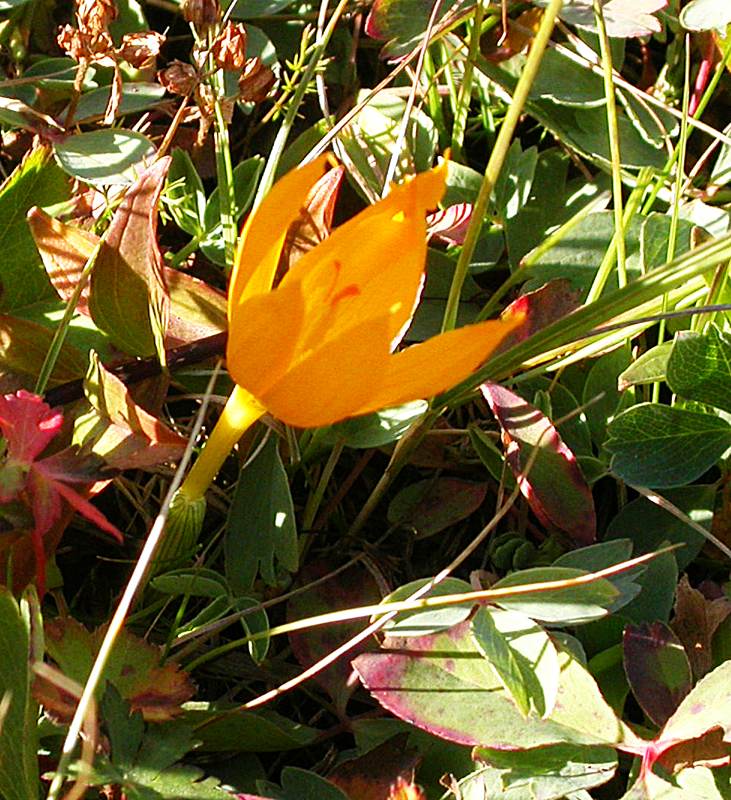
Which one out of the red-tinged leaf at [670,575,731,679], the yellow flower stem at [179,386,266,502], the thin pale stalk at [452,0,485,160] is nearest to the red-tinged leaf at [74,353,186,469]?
the yellow flower stem at [179,386,266,502]

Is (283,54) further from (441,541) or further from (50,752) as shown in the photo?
(50,752)

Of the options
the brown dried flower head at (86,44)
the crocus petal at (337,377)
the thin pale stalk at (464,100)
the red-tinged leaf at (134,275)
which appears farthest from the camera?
the thin pale stalk at (464,100)

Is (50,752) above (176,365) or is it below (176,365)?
below

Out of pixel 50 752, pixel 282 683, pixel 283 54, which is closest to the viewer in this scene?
pixel 50 752

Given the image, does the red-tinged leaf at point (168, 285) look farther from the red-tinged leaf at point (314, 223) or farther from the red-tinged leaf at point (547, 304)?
the red-tinged leaf at point (547, 304)

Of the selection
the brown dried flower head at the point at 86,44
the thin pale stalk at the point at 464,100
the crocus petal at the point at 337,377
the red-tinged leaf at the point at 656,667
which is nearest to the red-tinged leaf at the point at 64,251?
the brown dried flower head at the point at 86,44

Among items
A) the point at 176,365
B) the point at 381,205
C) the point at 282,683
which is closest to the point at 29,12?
the point at 176,365

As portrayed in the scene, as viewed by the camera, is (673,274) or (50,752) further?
(50,752)
